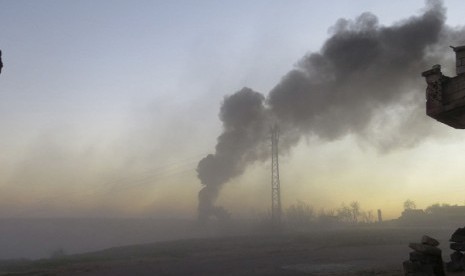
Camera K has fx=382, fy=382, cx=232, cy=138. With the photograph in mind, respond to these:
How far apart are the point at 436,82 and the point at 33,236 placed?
105 meters

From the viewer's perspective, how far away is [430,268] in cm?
1262

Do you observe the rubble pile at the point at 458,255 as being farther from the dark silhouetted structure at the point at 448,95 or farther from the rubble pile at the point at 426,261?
the dark silhouetted structure at the point at 448,95

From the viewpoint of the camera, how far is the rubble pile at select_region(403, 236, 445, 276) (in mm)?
12641

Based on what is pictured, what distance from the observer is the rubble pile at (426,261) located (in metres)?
12.6

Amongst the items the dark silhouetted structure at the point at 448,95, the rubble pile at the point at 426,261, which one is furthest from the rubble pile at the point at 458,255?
the dark silhouetted structure at the point at 448,95

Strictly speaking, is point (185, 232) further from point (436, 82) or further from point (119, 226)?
point (436, 82)

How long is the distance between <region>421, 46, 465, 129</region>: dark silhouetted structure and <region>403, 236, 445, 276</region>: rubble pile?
428 cm

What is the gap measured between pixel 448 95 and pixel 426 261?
5.59 metres

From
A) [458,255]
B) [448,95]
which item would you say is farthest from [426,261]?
[448,95]

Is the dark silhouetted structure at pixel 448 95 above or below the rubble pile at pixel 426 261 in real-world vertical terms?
above

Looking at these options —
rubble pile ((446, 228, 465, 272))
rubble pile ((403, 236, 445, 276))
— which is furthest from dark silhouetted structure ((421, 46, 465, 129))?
rubble pile ((403, 236, 445, 276))

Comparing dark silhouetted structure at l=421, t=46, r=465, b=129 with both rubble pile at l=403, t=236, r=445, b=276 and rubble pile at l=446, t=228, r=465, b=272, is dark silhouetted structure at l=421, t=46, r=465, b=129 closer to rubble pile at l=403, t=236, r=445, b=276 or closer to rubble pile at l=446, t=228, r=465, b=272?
rubble pile at l=446, t=228, r=465, b=272

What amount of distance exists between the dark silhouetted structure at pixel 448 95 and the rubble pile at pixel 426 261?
428 cm

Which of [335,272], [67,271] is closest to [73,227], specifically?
[67,271]
